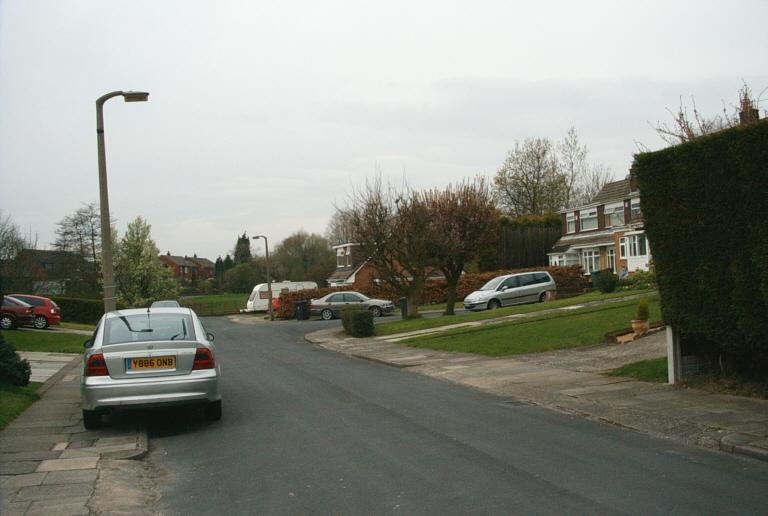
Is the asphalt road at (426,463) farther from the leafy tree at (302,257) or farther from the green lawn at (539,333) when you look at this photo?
the leafy tree at (302,257)

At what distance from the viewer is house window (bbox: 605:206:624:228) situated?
50.7 m

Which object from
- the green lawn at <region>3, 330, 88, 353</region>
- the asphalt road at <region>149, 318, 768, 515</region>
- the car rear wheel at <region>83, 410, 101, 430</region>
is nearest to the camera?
the asphalt road at <region>149, 318, 768, 515</region>

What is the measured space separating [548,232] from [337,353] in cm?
4166

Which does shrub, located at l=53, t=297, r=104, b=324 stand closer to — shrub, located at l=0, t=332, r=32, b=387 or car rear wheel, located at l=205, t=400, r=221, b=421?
shrub, located at l=0, t=332, r=32, b=387

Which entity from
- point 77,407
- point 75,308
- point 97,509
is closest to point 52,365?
point 77,407

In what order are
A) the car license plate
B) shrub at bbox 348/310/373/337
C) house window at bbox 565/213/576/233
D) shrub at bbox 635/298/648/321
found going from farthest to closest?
house window at bbox 565/213/576/233
shrub at bbox 348/310/373/337
shrub at bbox 635/298/648/321
the car license plate

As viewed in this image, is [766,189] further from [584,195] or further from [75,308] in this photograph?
[584,195]

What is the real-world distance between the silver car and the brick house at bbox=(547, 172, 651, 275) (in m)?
10.8

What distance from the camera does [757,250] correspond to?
9555mm

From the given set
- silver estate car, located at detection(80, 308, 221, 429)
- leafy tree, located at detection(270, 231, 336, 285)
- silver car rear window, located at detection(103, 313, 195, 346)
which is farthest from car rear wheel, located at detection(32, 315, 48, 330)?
leafy tree, located at detection(270, 231, 336, 285)

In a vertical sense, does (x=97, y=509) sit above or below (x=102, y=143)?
below

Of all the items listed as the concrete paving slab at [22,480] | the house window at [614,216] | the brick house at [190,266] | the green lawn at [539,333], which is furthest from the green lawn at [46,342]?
the brick house at [190,266]

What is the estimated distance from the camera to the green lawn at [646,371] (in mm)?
12360

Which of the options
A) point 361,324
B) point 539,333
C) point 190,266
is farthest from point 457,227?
point 190,266
